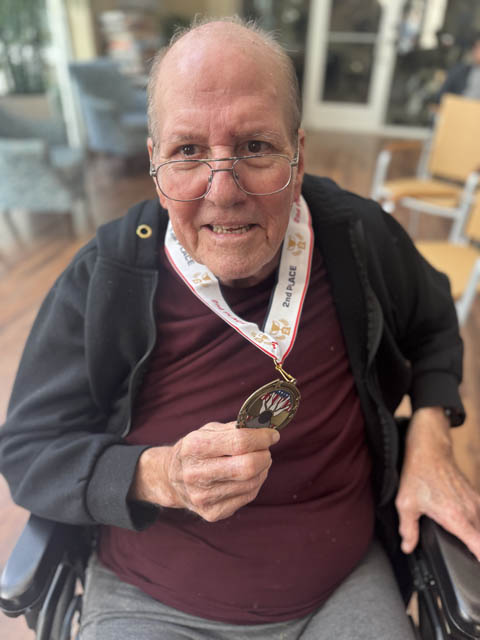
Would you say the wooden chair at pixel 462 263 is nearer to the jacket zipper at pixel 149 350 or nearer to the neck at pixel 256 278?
the neck at pixel 256 278

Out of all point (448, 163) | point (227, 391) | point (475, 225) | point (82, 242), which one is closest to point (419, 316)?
point (227, 391)

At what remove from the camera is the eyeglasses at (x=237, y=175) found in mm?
788

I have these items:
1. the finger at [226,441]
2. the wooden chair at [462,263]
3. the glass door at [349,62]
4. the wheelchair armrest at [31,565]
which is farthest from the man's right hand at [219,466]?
the glass door at [349,62]

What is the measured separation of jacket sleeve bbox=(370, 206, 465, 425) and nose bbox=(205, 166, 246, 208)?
15.5 inches

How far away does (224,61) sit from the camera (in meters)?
0.75

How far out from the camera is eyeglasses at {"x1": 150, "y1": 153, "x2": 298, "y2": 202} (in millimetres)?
788

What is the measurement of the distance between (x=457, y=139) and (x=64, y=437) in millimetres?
3413

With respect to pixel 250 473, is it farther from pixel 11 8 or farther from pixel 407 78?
pixel 407 78

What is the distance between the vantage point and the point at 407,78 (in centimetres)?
714

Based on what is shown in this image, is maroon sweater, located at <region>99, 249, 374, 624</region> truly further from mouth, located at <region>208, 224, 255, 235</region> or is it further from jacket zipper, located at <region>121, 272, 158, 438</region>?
mouth, located at <region>208, 224, 255, 235</region>

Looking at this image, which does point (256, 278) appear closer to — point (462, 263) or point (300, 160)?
point (300, 160)

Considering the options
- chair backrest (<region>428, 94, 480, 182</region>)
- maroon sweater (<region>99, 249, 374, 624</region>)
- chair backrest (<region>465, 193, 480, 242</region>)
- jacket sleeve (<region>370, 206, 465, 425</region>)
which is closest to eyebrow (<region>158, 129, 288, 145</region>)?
maroon sweater (<region>99, 249, 374, 624</region>)

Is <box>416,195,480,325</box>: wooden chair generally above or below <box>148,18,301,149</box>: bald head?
below

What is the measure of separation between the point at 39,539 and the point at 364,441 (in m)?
0.68
